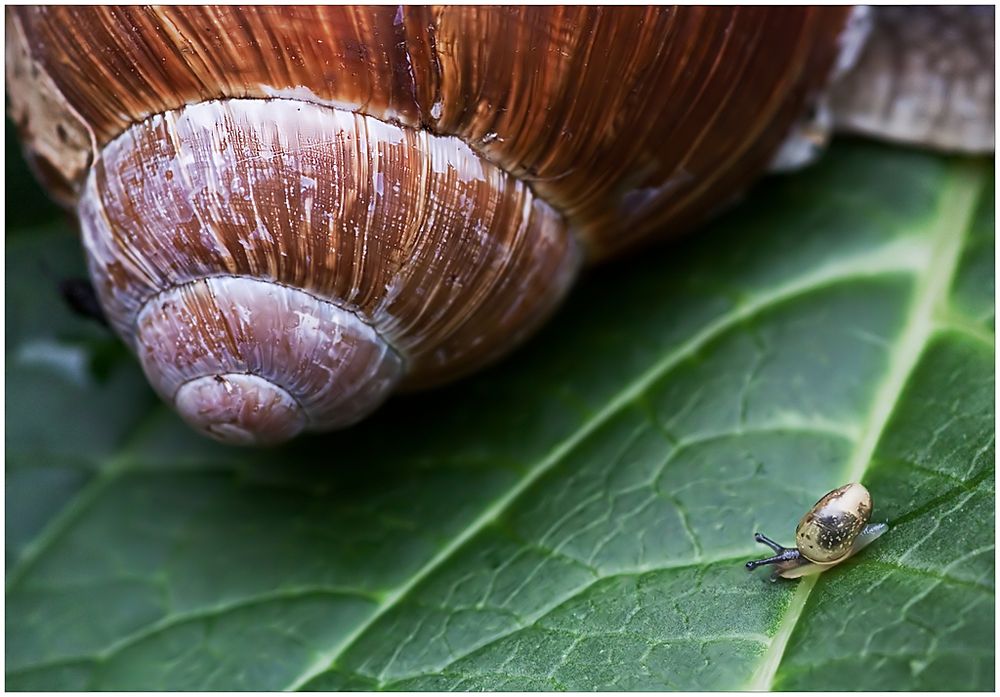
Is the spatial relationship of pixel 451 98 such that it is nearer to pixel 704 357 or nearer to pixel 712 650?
pixel 704 357

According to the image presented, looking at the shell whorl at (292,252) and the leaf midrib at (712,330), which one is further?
the leaf midrib at (712,330)

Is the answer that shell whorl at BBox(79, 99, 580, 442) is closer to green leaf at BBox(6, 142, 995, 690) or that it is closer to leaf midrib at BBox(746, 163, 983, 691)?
green leaf at BBox(6, 142, 995, 690)

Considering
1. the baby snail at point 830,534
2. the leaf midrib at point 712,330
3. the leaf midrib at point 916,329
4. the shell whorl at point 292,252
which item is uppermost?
the shell whorl at point 292,252

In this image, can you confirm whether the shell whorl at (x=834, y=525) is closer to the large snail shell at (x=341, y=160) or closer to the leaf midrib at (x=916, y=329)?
the leaf midrib at (x=916, y=329)

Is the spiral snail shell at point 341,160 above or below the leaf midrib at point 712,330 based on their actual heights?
above

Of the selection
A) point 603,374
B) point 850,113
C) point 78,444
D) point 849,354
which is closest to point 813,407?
point 849,354

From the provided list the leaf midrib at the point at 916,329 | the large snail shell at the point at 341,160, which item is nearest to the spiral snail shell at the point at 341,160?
the large snail shell at the point at 341,160

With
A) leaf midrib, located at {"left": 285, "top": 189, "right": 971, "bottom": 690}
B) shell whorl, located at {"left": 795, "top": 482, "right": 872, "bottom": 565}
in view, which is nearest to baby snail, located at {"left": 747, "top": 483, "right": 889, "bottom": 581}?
shell whorl, located at {"left": 795, "top": 482, "right": 872, "bottom": 565}
